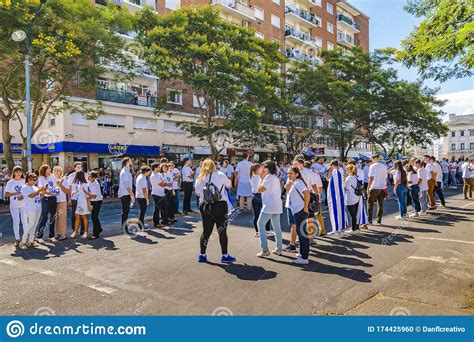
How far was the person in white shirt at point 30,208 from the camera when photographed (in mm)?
8180

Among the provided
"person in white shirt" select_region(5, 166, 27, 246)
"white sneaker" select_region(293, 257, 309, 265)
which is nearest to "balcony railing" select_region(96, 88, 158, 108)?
"person in white shirt" select_region(5, 166, 27, 246)

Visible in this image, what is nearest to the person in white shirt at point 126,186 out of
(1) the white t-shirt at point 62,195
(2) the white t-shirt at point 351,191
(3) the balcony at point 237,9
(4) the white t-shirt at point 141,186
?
(4) the white t-shirt at point 141,186

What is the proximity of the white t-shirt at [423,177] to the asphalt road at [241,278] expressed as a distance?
10.3 feet

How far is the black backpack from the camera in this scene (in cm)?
634

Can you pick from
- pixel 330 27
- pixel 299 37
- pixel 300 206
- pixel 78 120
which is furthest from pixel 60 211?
pixel 330 27

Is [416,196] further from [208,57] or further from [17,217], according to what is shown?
[208,57]

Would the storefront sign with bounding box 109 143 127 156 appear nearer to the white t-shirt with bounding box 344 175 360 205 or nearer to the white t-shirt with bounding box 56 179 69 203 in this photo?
the white t-shirt with bounding box 56 179 69 203

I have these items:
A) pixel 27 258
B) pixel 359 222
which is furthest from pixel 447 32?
pixel 27 258

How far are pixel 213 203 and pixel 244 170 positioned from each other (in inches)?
242

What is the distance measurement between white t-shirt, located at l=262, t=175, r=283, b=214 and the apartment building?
16618mm

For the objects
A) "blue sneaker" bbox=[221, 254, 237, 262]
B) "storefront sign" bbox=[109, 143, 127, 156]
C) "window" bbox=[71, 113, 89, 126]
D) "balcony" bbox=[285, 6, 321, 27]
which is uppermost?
"balcony" bbox=[285, 6, 321, 27]

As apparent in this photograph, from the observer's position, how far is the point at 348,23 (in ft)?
181

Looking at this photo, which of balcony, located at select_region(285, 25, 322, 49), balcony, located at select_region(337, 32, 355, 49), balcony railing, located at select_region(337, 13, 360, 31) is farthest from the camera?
balcony, located at select_region(337, 32, 355, 49)

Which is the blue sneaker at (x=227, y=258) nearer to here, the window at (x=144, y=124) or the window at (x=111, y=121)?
the window at (x=111, y=121)
